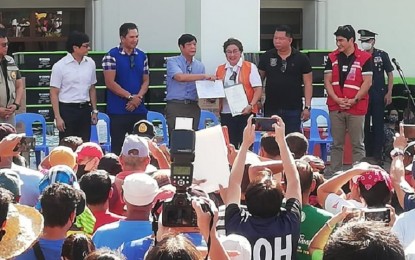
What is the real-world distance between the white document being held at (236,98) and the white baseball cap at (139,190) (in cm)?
515

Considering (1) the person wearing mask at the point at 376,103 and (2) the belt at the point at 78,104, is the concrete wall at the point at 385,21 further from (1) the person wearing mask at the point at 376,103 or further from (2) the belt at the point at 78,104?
(2) the belt at the point at 78,104

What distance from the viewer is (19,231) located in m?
3.20

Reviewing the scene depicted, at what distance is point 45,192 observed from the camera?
3.94 meters

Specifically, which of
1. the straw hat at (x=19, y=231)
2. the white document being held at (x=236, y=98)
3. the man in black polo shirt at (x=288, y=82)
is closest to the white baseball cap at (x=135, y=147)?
the straw hat at (x=19, y=231)

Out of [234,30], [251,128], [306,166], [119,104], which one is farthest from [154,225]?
[234,30]

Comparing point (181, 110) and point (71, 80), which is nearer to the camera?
point (71, 80)

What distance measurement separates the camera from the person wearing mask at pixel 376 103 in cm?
1124

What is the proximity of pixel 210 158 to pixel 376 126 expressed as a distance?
7.57 m

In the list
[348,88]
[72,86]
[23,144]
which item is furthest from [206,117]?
[23,144]

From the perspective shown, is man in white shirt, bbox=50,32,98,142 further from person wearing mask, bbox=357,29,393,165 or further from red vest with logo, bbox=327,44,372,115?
person wearing mask, bbox=357,29,393,165

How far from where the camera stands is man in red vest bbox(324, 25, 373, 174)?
951cm

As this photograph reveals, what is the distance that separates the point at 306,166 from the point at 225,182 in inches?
30.0

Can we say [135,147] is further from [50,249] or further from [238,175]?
[50,249]

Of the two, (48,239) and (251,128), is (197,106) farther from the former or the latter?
(48,239)
